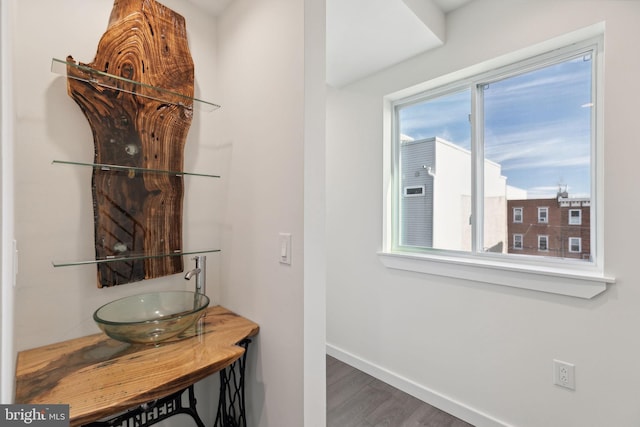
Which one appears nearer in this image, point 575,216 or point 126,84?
point 126,84

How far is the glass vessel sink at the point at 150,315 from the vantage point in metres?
1.02

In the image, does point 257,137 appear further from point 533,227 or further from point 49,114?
point 533,227

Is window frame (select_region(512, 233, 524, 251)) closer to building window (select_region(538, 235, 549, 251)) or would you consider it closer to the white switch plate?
building window (select_region(538, 235, 549, 251))

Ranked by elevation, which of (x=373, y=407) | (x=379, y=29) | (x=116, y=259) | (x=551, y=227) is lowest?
(x=373, y=407)

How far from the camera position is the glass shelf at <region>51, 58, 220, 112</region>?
1095 millimetres

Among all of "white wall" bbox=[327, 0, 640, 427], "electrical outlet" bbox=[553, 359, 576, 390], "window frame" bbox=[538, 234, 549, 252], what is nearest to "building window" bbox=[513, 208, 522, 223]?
"window frame" bbox=[538, 234, 549, 252]

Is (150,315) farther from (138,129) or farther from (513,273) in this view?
(513,273)

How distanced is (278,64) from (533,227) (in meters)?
1.71

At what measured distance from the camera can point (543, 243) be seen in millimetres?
1673

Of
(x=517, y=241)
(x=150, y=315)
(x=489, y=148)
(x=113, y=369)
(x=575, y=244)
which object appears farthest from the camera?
(x=489, y=148)

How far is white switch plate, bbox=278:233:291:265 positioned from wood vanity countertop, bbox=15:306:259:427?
1.22ft

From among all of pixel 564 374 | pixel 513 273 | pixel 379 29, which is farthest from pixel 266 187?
pixel 564 374

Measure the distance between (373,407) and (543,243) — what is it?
152cm

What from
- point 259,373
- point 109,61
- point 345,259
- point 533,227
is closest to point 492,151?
point 533,227
